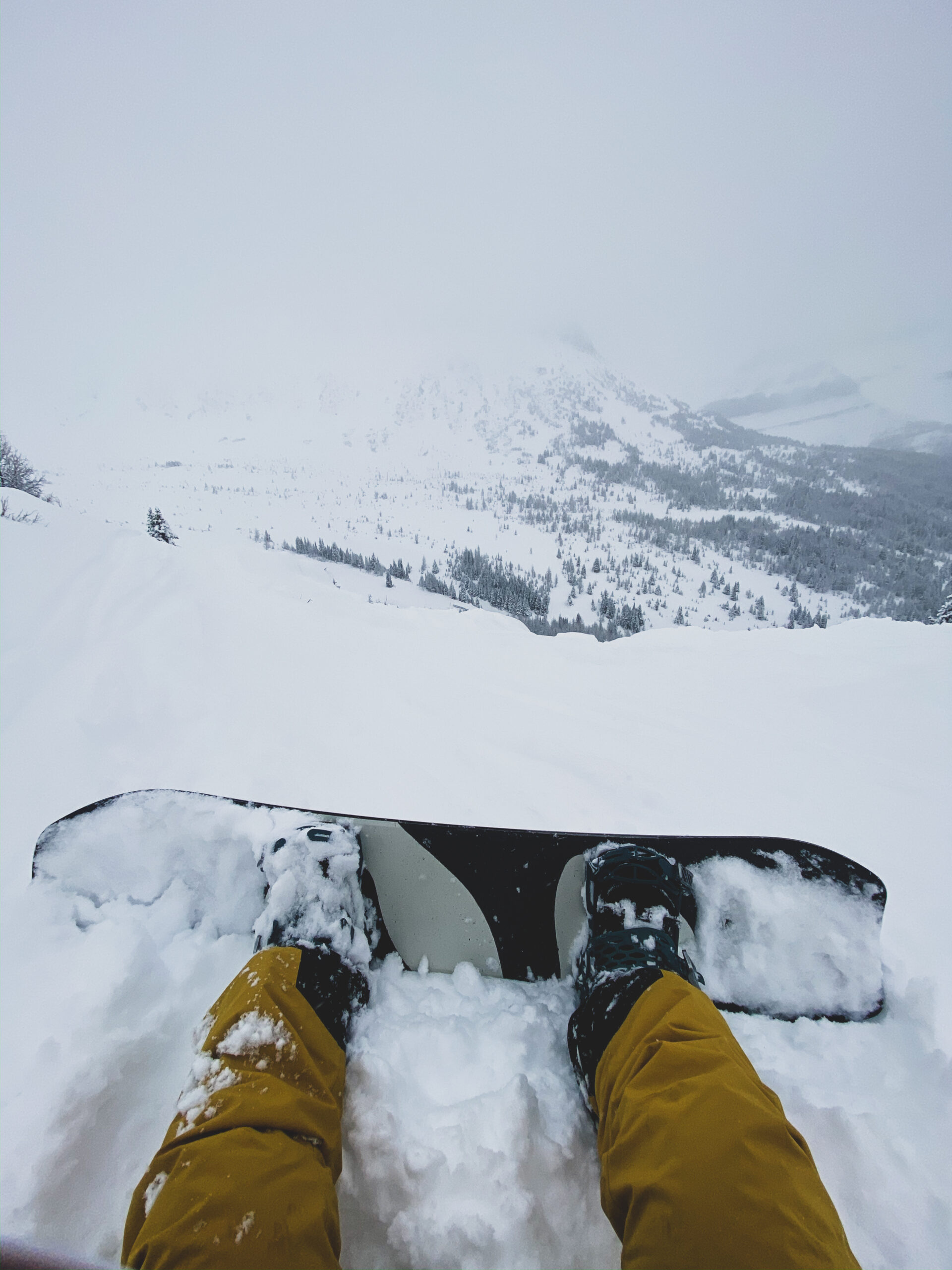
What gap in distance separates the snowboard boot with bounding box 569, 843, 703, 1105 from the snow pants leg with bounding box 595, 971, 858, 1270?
155 millimetres

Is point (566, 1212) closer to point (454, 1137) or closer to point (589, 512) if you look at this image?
point (454, 1137)

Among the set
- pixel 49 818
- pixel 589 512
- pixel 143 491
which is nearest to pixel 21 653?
pixel 49 818

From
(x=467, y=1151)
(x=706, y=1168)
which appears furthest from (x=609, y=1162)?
(x=467, y=1151)

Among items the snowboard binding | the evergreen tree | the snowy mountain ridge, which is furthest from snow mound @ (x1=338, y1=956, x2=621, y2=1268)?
the snowy mountain ridge

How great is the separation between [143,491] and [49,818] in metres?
50.1

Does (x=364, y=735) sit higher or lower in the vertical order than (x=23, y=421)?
lower

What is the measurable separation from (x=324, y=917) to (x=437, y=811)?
0.75 m

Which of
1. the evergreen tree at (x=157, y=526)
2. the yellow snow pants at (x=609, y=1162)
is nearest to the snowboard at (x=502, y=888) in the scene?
the yellow snow pants at (x=609, y=1162)

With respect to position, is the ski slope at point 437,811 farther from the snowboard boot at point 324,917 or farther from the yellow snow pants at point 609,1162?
the yellow snow pants at point 609,1162

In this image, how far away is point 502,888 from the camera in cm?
168

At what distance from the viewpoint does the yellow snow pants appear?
0.73 metres

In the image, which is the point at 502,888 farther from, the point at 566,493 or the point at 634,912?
the point at 566,493

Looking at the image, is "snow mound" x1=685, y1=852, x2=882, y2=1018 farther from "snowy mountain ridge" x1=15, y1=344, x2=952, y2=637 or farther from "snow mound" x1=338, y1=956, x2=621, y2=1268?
"snowy mountain ridge" x1=15, y1=344, x2=952, y2=637

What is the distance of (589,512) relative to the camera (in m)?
42.3
